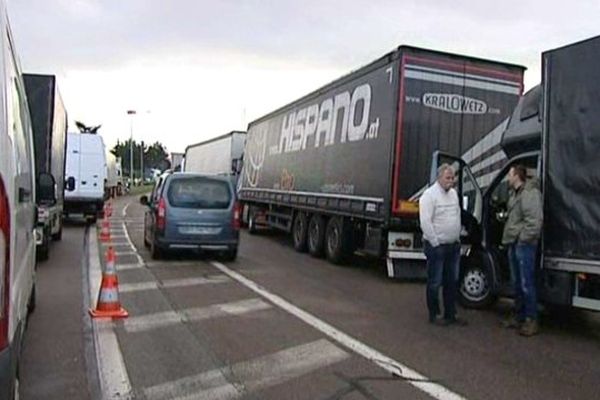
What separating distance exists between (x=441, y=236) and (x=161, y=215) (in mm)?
6888

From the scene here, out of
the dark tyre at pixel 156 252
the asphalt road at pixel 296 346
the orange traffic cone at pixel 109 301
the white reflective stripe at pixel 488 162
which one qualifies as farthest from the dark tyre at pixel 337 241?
the orange traffic cone at pixel 109 301

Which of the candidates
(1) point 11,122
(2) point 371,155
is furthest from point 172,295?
(1) point 11,122

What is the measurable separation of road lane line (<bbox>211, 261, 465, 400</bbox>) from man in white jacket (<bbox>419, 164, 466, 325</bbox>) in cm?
131

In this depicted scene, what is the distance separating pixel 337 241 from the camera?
1448 cm

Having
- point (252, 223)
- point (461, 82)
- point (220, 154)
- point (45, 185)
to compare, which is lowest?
point (252, 223)

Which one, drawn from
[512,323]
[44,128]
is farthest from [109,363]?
[44,128]

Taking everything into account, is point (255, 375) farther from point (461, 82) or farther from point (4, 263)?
point (461, 82)

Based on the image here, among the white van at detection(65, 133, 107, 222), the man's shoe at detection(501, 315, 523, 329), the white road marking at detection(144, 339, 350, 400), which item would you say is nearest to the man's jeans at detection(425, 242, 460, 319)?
the man's shoe at detection(501, 315, 523, 329)

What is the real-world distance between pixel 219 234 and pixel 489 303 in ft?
20.2

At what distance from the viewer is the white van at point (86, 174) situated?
23734 mm

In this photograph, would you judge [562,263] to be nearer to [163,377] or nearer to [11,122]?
[163,377]

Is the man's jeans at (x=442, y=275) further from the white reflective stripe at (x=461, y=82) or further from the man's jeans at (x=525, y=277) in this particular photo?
the white reflective stripe at (x=461, y=82)

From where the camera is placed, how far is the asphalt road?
5.83 m

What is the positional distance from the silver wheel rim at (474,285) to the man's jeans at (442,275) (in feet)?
3.46
